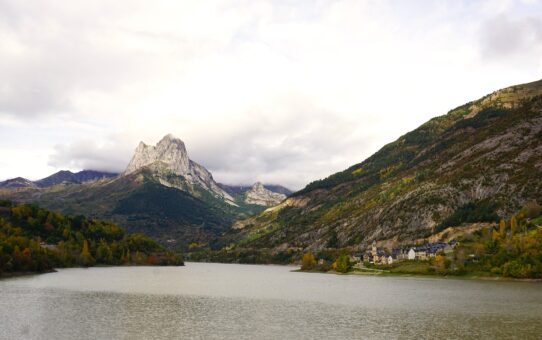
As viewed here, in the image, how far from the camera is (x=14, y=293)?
120562 millimetres

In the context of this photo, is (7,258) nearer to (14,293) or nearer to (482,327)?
(14,293)

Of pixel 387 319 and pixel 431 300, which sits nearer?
pixel 387 319

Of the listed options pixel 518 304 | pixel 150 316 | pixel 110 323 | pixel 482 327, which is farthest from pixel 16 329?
pixel 518 304

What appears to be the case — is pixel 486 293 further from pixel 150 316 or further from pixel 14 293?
pixel 14 293

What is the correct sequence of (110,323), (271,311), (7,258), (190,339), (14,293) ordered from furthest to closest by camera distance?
(7,258) < (14,293) < (271,311) < (110,323) < (190,339)

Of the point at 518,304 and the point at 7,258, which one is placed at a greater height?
the point at 7,258

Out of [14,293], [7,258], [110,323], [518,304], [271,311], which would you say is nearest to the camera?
[110,323]

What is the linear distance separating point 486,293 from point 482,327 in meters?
65.8

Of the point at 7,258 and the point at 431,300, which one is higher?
the point at 7,258

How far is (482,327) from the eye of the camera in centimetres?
8312

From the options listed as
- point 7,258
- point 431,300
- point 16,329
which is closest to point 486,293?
→ point 431,300

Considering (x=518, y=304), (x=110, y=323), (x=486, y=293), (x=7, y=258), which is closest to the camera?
(x=110, y=323)

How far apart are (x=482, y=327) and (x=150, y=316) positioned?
60690 millimetres

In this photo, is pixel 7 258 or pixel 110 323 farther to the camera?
pixel 7 258
